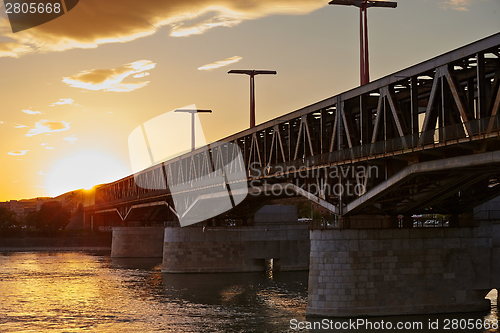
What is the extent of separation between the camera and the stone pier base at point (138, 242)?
345ft

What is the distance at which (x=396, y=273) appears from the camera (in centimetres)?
3688

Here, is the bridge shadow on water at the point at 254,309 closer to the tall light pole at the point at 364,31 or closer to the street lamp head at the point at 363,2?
the tall light pole at the point at 364,31

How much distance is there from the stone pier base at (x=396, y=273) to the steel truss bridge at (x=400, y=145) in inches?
96.3

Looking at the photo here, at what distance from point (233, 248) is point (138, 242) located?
38.5 meters

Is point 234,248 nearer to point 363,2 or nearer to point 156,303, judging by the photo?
point 156,303

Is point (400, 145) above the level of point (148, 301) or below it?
above

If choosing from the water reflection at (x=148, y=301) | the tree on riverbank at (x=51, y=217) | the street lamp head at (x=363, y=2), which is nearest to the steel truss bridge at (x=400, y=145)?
the street lamp head at (x=363, y=2)

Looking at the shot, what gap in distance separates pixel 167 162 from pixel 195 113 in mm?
19944

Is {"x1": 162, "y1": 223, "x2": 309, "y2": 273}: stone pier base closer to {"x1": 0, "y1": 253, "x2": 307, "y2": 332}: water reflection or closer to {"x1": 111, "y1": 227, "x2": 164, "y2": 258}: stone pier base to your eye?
{"x1": 0, "y1": 253, "x2": 307, "y2": 332}: water reflection

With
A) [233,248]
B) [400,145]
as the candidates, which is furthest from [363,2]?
[233,248]

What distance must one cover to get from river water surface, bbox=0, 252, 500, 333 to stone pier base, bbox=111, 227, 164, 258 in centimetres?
3117

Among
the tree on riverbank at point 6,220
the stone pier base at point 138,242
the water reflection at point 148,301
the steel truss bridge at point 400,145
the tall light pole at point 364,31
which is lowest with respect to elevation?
the water reflection at point 148,301

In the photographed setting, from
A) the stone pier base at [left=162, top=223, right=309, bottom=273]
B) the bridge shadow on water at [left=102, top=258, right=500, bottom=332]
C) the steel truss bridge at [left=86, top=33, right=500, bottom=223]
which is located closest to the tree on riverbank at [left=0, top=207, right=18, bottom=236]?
the stone pier base at [left=162, top=223, right=309, bottom=273]

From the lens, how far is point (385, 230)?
37.4 m
